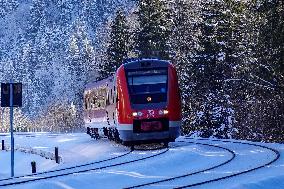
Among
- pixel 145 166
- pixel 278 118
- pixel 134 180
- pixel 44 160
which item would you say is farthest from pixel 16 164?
pixel 134 180

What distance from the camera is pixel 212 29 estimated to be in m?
42.5

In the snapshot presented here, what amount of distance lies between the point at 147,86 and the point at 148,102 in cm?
61

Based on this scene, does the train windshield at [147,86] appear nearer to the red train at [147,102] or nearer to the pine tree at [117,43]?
the red train at [147,102]

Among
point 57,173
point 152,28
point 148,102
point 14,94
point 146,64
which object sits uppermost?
point 152,28

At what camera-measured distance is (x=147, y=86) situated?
846 inches

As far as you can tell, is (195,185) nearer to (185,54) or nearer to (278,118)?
(278,118)

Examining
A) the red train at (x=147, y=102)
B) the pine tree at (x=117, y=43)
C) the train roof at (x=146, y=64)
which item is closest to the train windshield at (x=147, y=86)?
the red train at (x=147, y=102)

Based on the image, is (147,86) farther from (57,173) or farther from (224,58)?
(224,58)

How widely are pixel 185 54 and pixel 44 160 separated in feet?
65.4

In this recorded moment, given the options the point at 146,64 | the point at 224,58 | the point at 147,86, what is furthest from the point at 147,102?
the point at 224,58

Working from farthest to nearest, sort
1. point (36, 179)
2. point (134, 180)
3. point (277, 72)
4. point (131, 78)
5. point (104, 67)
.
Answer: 1. point (104, 67)
2. point (277, 72)
3. point (131, 78)
4. point (36, 179)
5. point (134, 180)

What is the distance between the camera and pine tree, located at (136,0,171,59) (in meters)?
55.8

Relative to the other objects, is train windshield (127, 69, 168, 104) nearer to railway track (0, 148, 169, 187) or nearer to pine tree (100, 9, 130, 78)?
railway track (0, 148, 169, 187)

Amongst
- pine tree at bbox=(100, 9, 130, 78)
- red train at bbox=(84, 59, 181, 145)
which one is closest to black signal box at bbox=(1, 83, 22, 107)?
red train at bbox=(84, 59, 181, 145)
